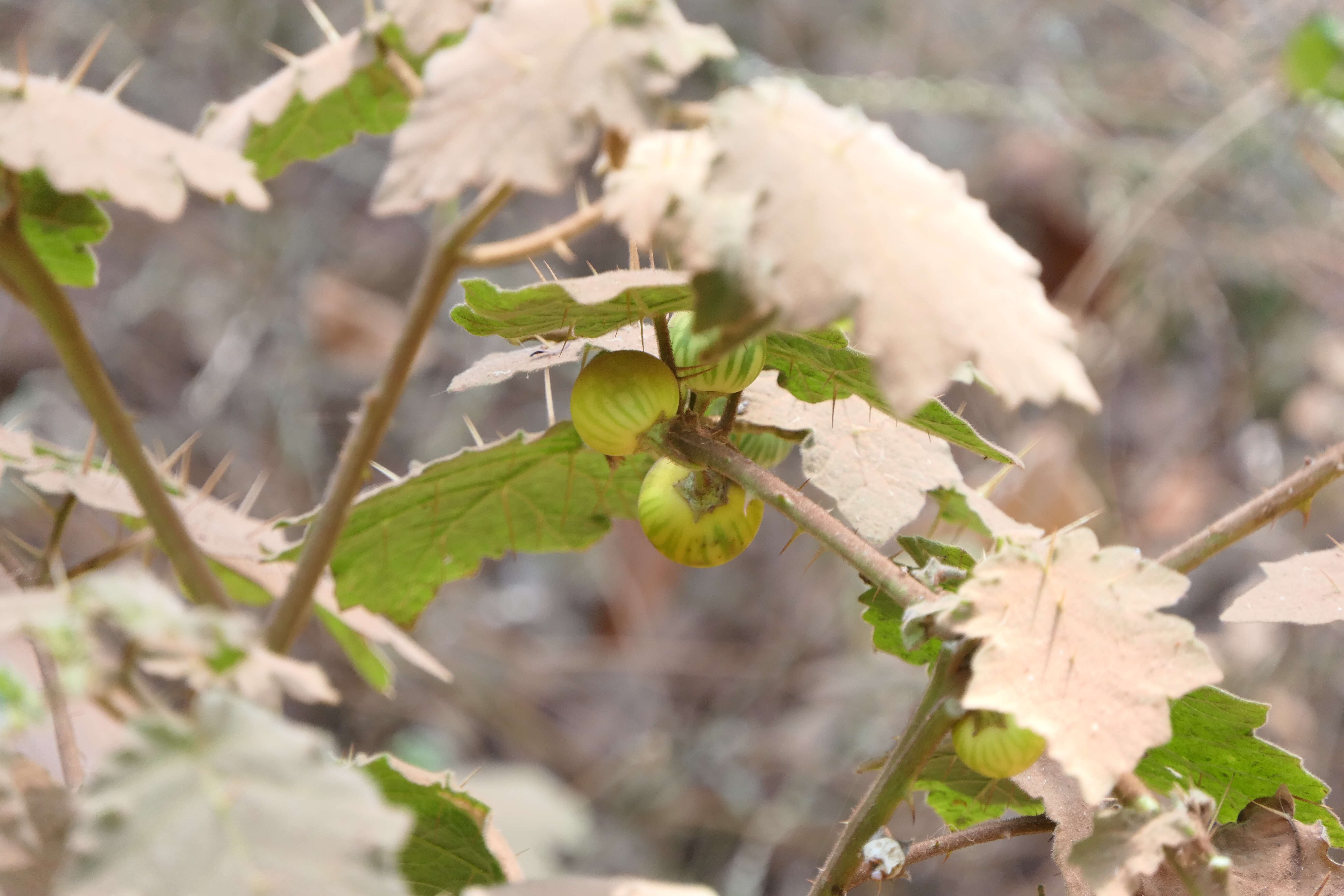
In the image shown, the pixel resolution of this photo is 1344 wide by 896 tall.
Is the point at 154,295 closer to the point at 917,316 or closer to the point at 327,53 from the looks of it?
the point at 327,53

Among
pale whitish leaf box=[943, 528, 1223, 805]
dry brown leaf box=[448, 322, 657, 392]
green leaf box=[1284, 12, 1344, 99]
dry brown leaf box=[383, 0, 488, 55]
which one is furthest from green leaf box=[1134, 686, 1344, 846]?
green leaf box=[1284, 12, 1344, 99]

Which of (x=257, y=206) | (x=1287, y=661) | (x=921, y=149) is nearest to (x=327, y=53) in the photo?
(x=257, y=206)

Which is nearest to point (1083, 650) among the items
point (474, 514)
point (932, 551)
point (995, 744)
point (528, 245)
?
point (995, 744)

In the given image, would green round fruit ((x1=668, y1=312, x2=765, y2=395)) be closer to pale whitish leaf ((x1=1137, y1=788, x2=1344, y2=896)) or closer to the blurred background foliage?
pale whitish leaf ((x1=1137, y1=788, x2=1344, y2=896))

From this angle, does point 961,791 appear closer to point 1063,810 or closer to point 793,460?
point 1063,810

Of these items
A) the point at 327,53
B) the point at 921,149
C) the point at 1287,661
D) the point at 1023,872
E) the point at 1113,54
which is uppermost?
the point at 327,53

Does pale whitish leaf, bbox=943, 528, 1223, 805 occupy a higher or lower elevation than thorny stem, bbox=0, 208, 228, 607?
lower
